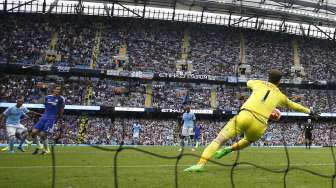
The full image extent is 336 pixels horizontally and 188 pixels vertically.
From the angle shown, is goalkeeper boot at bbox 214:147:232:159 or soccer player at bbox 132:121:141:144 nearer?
goalkeeper boot at bbox 214:147:232:159

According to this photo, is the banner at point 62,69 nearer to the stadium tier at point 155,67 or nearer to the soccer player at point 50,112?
the stadium tier at point 155,67

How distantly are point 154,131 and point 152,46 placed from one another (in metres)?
9.50

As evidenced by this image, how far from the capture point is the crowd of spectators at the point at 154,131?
114 feet

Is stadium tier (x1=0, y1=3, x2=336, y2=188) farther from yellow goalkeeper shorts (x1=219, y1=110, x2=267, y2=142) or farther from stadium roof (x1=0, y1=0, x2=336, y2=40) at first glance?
yellow goalkeeper shorts (x1=219, y1=110, x2=267, y2=142)

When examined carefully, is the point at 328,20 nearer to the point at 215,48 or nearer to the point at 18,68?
the point at 215,48

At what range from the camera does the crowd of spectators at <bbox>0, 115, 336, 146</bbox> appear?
34656 mm

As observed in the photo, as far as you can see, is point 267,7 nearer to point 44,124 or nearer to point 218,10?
point 218,10

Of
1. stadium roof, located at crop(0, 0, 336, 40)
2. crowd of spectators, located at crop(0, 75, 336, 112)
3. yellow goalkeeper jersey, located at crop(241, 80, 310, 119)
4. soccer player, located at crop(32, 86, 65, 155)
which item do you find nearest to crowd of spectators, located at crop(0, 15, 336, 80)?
stadium roof, located at crop(0, 0, 336, 40)

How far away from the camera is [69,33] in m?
42.3

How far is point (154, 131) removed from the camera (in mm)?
38438

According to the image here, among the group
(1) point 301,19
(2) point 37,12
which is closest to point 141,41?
(2) point 37,12

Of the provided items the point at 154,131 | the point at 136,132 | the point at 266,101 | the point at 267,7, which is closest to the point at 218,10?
the point at 267,7

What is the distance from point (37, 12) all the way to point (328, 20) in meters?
27.9

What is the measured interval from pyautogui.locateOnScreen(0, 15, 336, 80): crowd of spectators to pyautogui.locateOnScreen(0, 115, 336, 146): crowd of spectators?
4.89m
